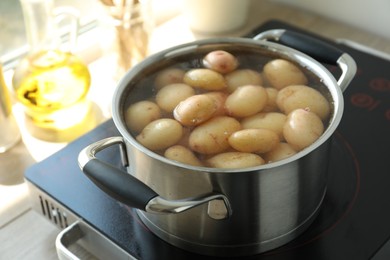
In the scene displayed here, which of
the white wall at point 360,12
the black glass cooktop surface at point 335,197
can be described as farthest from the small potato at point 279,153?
the white wall at point 360,12

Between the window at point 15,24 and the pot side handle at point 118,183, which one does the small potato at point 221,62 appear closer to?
the pot side handle at point 118,183

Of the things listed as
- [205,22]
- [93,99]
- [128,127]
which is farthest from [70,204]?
[205,22]

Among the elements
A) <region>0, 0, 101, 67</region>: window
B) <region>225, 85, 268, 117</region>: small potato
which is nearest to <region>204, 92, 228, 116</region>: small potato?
<region>225, 85, 268, 117</region>: small potato

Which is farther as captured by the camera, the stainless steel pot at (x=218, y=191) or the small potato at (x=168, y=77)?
the small potato at (x=168, y=77)

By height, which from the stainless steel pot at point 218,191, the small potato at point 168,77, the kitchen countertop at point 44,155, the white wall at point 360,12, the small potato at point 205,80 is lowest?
the kitchen countertop at point 44,155

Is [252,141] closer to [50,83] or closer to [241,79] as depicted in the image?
[241,79]

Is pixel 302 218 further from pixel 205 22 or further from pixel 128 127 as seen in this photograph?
pixel 205 22
